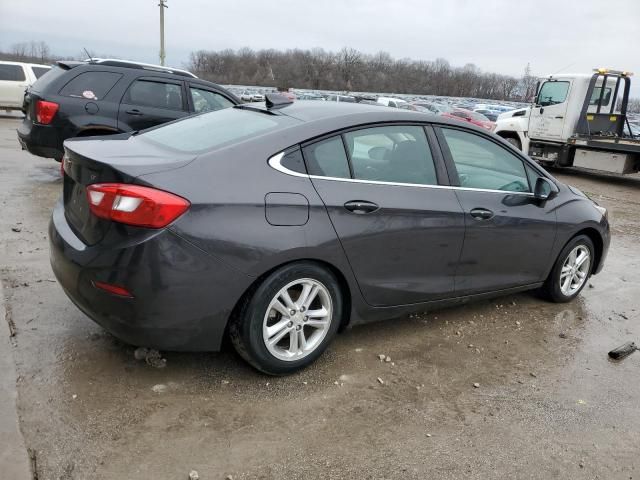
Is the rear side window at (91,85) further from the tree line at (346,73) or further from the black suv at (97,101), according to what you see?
the tree line at (346,73)

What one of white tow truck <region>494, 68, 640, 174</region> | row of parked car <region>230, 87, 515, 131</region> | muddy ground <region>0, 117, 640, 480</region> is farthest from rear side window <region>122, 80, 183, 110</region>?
white tow truck <region>494, 68, 640, 174</region>

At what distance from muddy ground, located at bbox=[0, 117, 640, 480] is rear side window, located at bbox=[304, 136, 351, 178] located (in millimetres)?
1190

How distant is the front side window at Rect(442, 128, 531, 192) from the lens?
390cm

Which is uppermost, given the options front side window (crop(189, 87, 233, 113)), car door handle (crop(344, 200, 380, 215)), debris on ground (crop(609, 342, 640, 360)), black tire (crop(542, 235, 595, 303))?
front side window (crop(189, 87, 233, 113))

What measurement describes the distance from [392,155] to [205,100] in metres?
5.42

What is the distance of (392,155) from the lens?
362cm

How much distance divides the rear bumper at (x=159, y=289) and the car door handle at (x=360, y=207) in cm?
76

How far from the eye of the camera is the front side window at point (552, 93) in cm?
1539

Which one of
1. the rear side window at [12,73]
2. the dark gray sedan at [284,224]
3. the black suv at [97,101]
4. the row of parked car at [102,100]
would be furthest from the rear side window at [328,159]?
the rear side window at [12,73]

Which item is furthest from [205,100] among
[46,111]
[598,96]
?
[598,96]

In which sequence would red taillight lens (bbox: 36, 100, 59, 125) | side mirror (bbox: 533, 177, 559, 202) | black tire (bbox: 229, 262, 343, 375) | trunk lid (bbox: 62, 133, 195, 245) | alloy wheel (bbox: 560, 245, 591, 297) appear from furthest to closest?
red taillight lens (bbox: 36, 100, 59, 125), alloy wheel (bbox: 560, 245, 591, 297), side mirror (bbox: 533, 177, 559, 202), black tire (bbox: 229, 262, 343, 375), trunk lid (bbox: 62, 133, 195, 245)

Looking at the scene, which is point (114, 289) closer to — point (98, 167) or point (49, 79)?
point (98, 167)

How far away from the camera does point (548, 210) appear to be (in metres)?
4.39

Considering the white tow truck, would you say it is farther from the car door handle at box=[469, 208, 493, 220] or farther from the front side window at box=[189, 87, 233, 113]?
the car door handle at box=[469, 208, 493, 220]
